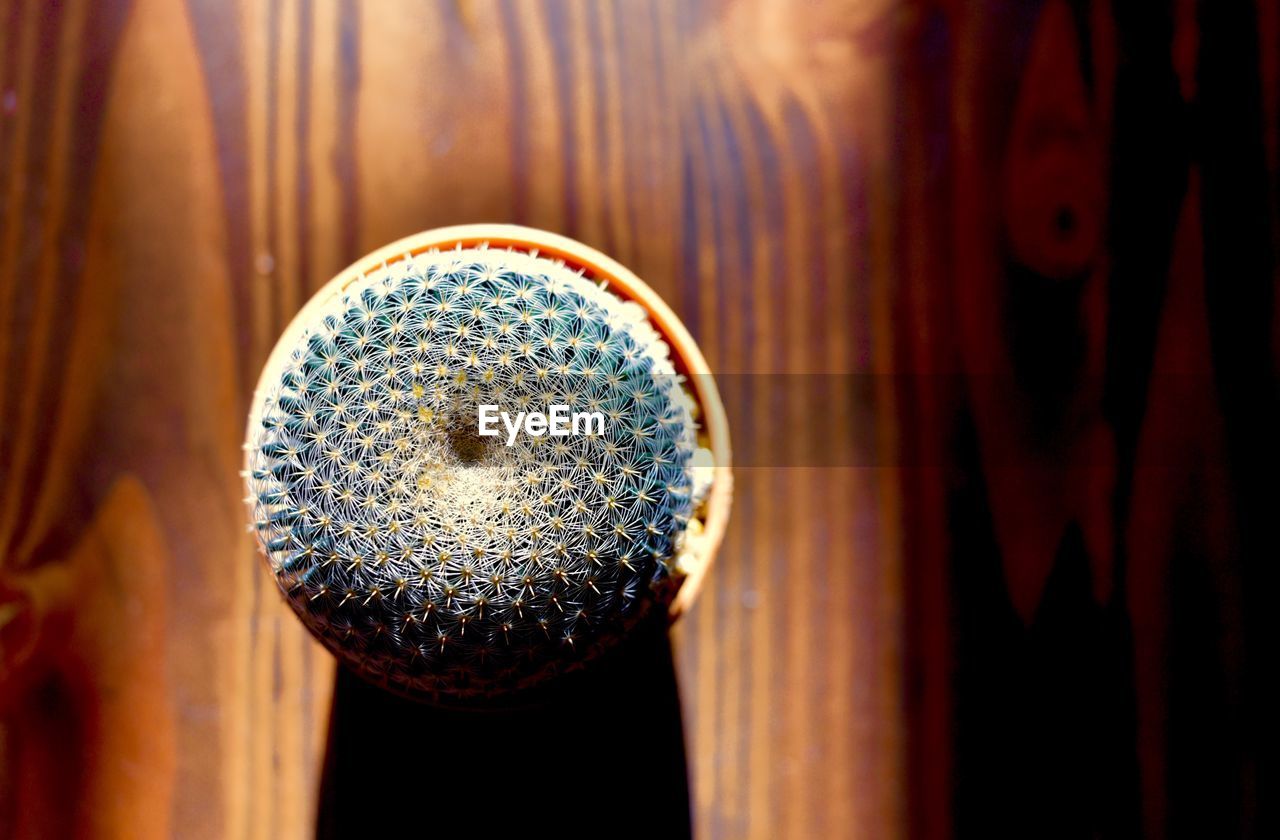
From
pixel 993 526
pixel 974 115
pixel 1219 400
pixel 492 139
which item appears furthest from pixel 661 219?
pixel 1219 400

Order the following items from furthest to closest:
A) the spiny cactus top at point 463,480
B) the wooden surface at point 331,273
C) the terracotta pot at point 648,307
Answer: the wooden surface at point 331,273
the terracotta pot at point 648,307
the spiny cactus top at point 463,480

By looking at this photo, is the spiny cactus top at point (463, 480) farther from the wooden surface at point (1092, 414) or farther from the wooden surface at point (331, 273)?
the wooden surface at point (1092, 414)

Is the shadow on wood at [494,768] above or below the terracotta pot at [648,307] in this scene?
below

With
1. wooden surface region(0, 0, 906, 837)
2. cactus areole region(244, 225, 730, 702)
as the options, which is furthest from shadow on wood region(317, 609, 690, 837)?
cactus areole region(244, 225, 730, 702)

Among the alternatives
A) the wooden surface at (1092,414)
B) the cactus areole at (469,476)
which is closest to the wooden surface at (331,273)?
the wooden surface at (1092,414)

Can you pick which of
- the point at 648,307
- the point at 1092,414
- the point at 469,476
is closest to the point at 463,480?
the point at 469,476

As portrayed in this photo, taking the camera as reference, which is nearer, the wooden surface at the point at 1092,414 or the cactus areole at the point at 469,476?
the cactus areole at the point at 469,476

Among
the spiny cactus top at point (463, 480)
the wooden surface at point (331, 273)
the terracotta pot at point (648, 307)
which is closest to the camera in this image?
the spiny cactus top at point (463, 480)
